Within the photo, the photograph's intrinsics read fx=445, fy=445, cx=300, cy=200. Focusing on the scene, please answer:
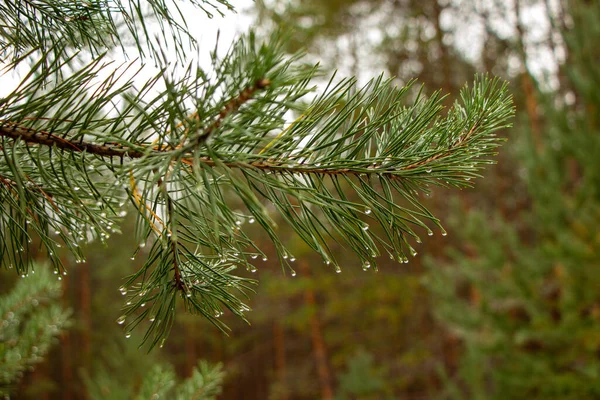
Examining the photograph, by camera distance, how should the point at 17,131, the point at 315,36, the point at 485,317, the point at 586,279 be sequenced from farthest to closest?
the point at 315,36
the point at 485,317
the point at 586,279
the point at 17,131

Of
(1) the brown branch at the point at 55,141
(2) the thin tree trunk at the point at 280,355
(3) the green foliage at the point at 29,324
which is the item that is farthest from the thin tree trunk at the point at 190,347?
(1) the brown branch at the point at 55,141

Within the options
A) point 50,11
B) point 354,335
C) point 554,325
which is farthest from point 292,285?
point 50,11

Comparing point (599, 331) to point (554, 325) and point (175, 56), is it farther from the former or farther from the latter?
point (175, 56)

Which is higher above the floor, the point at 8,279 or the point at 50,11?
the point at 8,279

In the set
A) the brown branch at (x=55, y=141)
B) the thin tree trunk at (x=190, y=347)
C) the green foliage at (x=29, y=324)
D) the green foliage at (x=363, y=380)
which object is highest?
the brown branch at (x=55, y=141)

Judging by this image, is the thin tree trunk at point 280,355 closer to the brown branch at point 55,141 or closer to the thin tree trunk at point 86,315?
the thin tree trunk at point 86,315

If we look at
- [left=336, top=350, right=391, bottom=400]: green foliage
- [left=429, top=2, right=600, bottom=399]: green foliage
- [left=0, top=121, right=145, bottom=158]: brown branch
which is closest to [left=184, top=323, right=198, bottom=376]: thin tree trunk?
[left=336, top=350, right=391, bottom=400]: green foliage

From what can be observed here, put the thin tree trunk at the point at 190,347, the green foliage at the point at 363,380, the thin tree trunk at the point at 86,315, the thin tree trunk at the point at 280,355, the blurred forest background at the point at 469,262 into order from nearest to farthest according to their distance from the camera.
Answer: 1. the blurred forest background at the point at 469,262
2. the green foliage at the point at 363,380
3. the thin tree trunk at the point at 280,355
4. the thin tree trunk at the point at 86,315
5. the thin tree trunk at the point at 190,347

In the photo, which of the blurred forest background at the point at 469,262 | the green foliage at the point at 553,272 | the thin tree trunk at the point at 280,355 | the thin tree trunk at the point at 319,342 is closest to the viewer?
the green foliage at the point at 553,272

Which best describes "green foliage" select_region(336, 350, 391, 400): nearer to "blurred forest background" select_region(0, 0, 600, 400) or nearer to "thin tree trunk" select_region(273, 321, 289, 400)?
"blurred forest background" select_region(0, 0, 600, 400)
